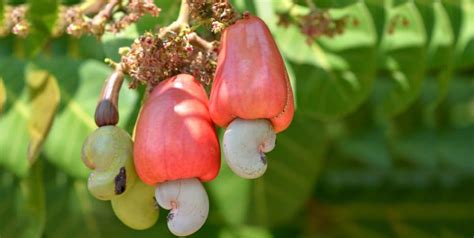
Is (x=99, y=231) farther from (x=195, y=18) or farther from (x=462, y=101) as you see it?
(x=462, y=101)

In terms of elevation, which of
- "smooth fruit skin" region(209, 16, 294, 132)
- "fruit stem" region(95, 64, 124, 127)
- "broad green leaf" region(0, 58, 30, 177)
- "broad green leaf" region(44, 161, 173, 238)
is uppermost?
"smooth fruit skin" region(209, 16, 294, 132)

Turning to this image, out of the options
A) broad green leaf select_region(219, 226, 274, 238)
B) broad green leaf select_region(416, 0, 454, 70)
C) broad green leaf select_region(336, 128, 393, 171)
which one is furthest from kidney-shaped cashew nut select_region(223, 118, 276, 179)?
broad green leaf select_region(336, 128, 393, 171)

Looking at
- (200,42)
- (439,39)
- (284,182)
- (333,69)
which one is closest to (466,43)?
(439,39)

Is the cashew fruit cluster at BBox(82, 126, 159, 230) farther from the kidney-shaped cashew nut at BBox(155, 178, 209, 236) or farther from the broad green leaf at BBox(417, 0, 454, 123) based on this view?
the broad green leaf at BBox(417, 0, 454, 123)

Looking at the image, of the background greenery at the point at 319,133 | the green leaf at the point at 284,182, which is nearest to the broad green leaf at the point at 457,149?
the background greenery at the point at 319,133

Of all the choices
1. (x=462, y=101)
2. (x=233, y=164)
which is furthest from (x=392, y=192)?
(x=233, y=164)

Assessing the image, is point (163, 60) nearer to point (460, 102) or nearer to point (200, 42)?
point (200, 42)
